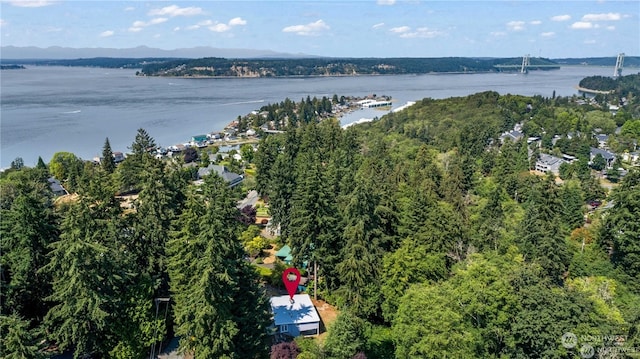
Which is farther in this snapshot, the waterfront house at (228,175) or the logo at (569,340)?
the waterfront house at (228,175)

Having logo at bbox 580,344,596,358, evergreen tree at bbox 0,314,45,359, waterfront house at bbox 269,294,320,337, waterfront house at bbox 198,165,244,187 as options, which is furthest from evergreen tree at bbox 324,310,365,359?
waterfront house at bbox 198,165,244,187

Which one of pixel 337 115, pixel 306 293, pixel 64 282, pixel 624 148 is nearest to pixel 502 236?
pixel 306 293

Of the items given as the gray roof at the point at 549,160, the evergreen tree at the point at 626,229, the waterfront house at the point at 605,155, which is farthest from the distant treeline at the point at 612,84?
the evergreen tree at the point at 626,229

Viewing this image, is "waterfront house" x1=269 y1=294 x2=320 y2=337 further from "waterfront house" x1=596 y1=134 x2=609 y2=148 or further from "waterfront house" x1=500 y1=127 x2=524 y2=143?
"waterfront house" x1=596 y1=134 x2=609 y2=148

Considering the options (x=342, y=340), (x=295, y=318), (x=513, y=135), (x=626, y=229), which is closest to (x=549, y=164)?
(x=513, y=135)

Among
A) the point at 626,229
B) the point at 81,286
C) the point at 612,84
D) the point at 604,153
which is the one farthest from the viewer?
the point at 612,84

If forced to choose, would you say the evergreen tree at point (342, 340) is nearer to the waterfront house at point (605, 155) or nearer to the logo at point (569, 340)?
the logo at point (569, 340)

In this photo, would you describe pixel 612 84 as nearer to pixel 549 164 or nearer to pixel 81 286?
pixel 549 164

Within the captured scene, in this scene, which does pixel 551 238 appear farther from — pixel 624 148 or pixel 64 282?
pixel 624 148
